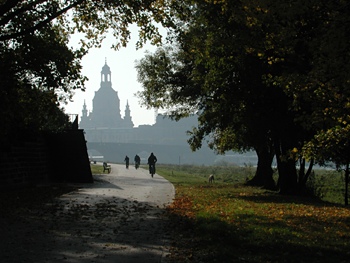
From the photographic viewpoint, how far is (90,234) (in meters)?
10.4

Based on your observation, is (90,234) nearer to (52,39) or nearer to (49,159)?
(52,39)

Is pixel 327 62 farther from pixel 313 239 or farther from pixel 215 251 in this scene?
pixel 215 251

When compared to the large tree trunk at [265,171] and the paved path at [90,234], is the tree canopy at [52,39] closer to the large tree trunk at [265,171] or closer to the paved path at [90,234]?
the paved path at [90,234]

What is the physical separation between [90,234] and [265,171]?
22.6m

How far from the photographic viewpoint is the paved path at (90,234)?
8156 mm

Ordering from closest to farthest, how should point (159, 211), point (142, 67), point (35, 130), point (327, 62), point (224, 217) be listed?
point (327, 62) → point (224, 217) → point (159, 211) → point (35, 130) → point (142, 67)

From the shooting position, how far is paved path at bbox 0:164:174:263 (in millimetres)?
8156

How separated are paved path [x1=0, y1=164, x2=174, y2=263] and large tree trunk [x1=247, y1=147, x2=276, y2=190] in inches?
589

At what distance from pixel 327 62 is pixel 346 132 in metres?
3.93

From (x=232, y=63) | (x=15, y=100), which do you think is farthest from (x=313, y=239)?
(x=15, y=100)

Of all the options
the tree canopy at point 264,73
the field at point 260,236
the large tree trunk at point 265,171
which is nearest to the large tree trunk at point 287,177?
the tree canopy at point 264,73

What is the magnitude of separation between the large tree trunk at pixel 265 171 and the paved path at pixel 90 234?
1495 centimetres

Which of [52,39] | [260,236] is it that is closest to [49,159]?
[52,39]

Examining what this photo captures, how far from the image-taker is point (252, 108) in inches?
793
